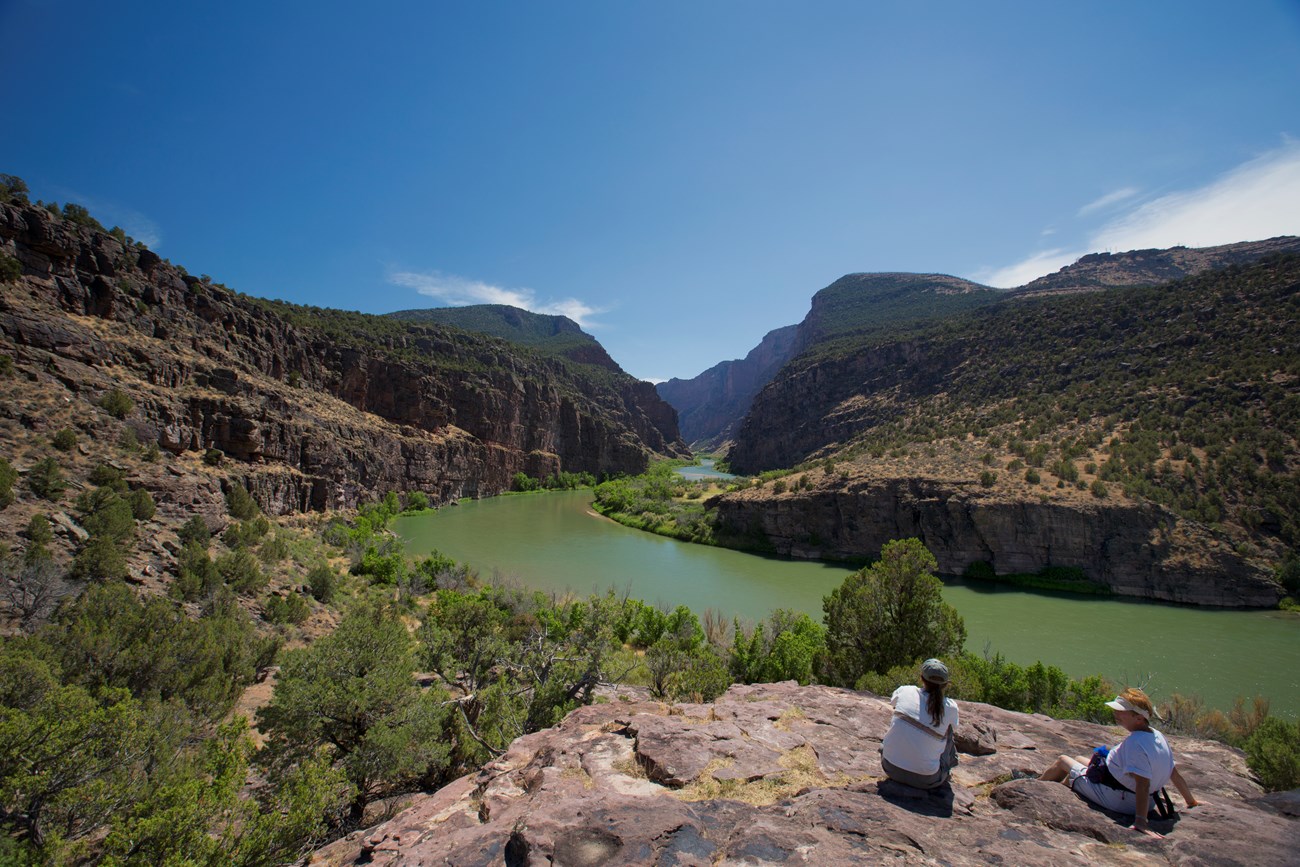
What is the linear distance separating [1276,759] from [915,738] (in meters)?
4.81

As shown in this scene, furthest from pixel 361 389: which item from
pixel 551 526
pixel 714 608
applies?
pixel 714 608

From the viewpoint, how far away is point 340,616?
2147 cm

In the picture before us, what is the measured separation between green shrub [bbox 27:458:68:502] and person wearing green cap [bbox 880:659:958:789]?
25.8 m

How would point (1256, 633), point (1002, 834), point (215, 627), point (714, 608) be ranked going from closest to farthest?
point (1002, 834) < point (215, 627) < point (1256, 633) < point (714, 608)

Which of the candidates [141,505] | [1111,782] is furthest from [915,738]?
[141,505]

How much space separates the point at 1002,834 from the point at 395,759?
9.13 metres

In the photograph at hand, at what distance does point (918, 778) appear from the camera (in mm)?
4125

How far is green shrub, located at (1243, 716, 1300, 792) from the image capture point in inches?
200

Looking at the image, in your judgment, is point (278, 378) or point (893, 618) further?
point (278, 378)

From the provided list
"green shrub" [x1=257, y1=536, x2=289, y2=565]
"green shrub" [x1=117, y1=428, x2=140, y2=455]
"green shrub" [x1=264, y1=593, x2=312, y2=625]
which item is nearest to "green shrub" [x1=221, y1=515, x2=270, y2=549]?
"green shrub" [x1=257, y1=536, x2=289, y2=565]

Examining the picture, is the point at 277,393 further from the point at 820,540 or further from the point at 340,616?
the point at 820,540

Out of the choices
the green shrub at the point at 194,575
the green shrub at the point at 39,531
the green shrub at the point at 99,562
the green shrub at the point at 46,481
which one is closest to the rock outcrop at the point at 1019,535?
the green shrub at the point at 194,575

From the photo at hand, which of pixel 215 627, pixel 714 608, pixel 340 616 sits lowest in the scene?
pixel 714 608

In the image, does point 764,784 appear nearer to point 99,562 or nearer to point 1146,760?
point 1146,760
